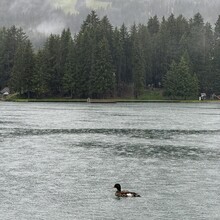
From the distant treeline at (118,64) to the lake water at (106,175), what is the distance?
334 ft

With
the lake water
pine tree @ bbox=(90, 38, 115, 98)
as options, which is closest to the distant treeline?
pine tree @ bbox=(90, 38, 115, 98)

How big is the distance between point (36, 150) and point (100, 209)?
2223cm

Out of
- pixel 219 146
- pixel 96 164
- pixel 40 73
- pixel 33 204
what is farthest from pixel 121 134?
pixel 40 73

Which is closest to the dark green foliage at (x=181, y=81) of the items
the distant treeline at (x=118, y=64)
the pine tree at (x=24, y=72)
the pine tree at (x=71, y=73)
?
the distant treeline at (x=118, y=64)

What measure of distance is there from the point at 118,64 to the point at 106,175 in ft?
459

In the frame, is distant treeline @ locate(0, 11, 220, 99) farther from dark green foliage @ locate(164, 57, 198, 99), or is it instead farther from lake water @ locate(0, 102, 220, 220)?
lake water @ locate(0, 102, 220, 220)

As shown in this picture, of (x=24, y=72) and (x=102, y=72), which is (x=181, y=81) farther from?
(x=24, y=72)

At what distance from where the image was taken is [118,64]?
570 feet

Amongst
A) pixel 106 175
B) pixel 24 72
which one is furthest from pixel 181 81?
pixel 106 175

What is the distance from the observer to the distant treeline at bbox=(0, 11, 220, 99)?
164375 mm

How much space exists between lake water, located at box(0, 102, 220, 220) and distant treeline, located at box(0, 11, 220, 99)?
102m

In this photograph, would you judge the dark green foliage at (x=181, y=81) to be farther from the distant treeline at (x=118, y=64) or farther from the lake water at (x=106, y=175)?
the lake water at (x=106, y=175)

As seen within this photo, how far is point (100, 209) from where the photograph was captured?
2659 centimetres

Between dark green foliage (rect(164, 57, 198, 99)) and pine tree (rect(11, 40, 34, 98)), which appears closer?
dark green foliage (rect(164, 57, 198, 99))
